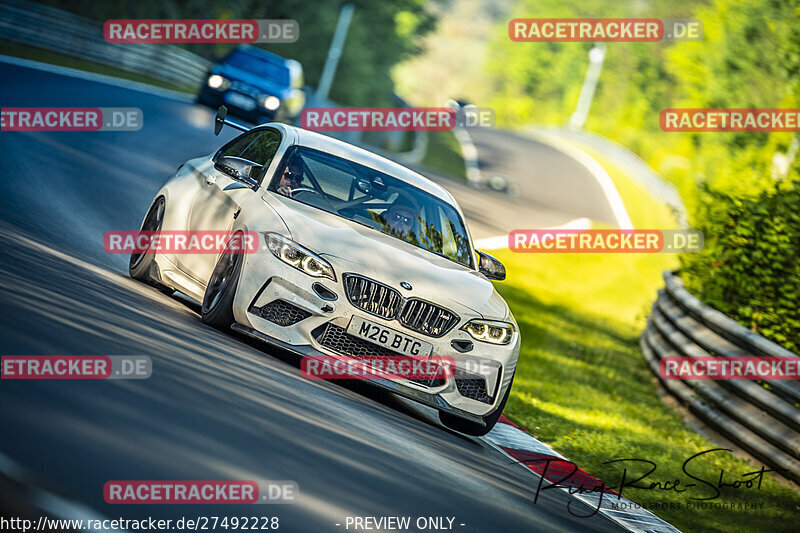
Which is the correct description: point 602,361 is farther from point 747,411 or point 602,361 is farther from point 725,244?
point 747,411

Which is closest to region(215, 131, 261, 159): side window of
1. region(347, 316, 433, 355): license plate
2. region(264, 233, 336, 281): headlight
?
region(264, 233, 336, 281): headlight

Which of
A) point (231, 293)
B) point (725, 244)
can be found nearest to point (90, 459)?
point (231, 293)

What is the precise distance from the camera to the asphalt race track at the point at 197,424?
4.35 meters

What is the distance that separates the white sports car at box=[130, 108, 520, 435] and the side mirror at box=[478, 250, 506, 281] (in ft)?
0.04

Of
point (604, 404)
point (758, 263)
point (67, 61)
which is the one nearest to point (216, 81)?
point (67, 61)

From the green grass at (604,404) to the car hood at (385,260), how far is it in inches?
69.8

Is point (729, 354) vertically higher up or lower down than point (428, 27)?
lower down

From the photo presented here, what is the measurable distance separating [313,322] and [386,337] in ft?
1.62

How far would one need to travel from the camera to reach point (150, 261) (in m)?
8.88

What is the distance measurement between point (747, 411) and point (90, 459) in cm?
738

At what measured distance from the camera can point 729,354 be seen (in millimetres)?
10938

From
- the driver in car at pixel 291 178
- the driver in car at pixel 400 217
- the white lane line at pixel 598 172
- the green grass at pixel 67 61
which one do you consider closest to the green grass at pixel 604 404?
the driver in car at pixel 400 217

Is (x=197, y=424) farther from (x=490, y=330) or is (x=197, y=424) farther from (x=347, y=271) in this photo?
(x=490, y=330)

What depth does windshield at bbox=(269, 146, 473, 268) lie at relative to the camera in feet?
26.9
